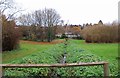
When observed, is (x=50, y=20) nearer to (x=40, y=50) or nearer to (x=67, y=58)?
(x=40, y=50)

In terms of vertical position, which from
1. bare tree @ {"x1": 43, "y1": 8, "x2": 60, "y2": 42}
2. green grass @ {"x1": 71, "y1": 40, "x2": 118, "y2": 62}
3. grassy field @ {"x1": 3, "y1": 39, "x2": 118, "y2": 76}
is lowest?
green grass @ {"x1": 71, "y1": 40, "x2": 118, "y2": 62}

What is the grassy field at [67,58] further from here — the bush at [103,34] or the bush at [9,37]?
the bush at [103,34]

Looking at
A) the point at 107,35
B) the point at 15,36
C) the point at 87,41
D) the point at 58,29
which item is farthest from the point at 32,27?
the point at 15,36

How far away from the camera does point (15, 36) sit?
84.4 ft

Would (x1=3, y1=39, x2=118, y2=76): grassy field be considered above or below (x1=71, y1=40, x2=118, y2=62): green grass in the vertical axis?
above

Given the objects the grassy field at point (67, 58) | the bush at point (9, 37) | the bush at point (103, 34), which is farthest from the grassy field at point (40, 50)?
the bush at point (103, 34)

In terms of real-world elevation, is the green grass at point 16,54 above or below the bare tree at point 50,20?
below

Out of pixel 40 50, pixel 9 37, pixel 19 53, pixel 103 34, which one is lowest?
pixel 40 50

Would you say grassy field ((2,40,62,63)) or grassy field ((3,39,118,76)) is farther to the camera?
grassy field ((2,40,62,63))

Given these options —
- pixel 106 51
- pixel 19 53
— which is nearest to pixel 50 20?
pixel 106 51

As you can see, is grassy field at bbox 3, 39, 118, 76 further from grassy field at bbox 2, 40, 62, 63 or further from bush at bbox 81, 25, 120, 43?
bush at bbox 81, 25, 120, 43

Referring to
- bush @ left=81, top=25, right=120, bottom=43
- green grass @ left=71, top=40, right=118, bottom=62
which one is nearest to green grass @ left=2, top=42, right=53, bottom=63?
green grass @ left=71, top=40, right=118, bottom=62

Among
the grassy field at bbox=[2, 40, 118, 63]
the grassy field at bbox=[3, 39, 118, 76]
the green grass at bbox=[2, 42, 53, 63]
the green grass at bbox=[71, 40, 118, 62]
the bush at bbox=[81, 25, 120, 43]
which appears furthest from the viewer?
the bush at bbox=[81, 25, 120, 43]

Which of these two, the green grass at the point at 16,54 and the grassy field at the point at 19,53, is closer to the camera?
the green grass at the point at 16,54
